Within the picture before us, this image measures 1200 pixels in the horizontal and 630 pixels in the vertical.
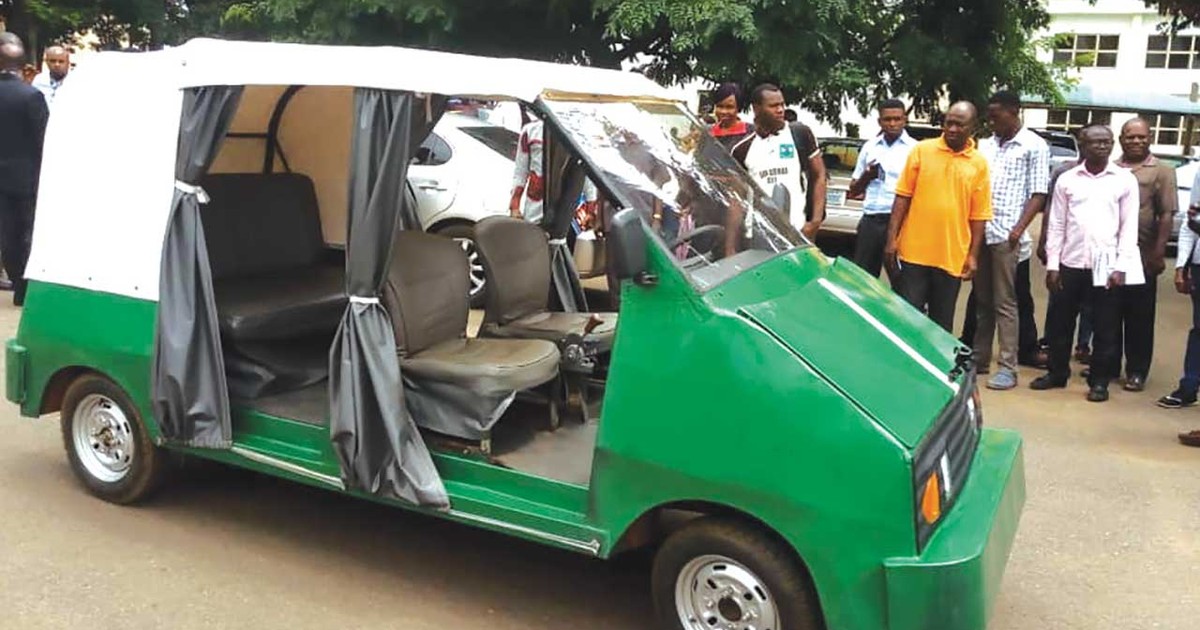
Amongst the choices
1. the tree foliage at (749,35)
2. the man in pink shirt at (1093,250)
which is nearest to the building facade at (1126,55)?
the tree foliage at (749,35)

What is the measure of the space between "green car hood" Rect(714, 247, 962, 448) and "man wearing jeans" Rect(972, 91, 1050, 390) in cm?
336

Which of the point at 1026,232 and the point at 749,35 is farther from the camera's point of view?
the point at 749,35

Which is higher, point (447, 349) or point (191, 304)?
point (191, 304)

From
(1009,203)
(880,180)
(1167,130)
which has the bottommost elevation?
(1009,203)

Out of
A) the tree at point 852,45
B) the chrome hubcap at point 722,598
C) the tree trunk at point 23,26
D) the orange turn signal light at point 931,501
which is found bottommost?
the chrome hubcap at point 722,598

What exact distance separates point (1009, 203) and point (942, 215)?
3.27ft

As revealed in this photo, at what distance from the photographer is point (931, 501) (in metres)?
3.38

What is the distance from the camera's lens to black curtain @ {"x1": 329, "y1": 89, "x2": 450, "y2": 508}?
13.1 feet

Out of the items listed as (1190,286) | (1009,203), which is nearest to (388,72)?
(1009,203)

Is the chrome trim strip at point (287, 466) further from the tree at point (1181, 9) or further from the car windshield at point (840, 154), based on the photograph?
the tree at point (1181, 9)

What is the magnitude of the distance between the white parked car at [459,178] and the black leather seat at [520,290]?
3637 mm

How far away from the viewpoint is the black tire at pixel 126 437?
16.0 ft

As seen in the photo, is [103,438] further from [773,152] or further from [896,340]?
[773,152]

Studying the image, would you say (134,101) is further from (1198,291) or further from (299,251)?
(1198,291)
